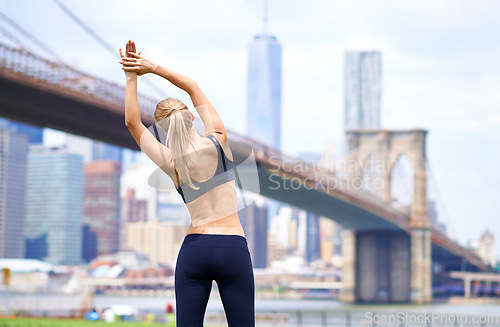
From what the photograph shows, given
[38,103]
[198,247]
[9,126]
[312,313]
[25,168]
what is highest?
[9,126]

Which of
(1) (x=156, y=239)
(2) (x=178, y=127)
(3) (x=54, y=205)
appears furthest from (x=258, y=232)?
(2) (x=178, y=127)

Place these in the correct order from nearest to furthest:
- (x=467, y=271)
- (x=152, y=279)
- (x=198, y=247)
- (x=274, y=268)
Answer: (x=198, y=247) < (x=467, y=271) < (x=152, y=279) < (x=274, y=268)

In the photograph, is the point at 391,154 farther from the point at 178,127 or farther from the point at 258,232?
the point at 258,232

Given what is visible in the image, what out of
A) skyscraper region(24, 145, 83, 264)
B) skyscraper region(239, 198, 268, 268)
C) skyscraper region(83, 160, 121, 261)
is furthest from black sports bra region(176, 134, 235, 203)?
skyscraper region(83, 160, 121, 261)

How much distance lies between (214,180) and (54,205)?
157m

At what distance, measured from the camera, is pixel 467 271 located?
5797cm

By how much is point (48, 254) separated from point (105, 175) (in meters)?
28.8

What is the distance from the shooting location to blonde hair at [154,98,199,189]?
246 cm

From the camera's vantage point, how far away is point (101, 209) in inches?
6211

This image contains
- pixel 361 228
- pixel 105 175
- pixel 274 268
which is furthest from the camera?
pixel 105 175

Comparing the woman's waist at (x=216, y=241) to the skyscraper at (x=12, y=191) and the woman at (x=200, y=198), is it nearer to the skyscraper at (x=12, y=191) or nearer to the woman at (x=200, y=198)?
the woman at (x=200, y=198)

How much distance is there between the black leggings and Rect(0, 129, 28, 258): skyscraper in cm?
13162

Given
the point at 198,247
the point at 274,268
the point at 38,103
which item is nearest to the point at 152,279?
the point at 274,268

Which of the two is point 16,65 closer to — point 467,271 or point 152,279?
point 467,271
